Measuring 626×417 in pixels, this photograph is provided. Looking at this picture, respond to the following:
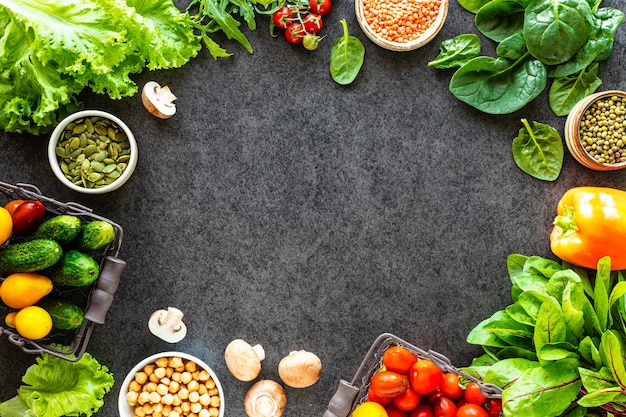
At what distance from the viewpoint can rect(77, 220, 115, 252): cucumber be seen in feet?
4.22

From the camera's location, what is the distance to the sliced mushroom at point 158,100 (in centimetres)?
142

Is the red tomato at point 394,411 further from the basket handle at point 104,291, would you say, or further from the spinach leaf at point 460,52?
the spinach leaf at point 460,52

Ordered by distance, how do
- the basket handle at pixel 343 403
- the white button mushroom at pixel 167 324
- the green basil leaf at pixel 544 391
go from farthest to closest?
1. the white button mushroom at pixel 167 324
2. the basket handle at pixel 343 403
3. the green basil leaf at pixel 544 391

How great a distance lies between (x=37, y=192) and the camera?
144 centimetres

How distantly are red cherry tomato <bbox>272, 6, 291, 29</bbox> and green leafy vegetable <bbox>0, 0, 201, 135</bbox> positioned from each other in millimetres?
208

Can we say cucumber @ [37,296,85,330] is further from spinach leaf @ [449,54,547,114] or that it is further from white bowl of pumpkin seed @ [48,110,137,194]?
spinach leaf @ [449,54,547,114]

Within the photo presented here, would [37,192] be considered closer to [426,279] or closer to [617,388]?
[426,279]

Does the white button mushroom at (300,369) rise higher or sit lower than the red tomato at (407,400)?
lower

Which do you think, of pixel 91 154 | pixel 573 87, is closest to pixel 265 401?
pixel 91 154

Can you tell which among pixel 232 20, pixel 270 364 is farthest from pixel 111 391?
pixel 232 20

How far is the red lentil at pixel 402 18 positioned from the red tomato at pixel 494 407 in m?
0.86

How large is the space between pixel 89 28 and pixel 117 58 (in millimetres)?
81

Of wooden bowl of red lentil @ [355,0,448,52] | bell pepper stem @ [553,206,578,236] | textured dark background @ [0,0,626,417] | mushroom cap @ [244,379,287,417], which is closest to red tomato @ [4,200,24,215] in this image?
textured dark background @ [0,0,626,417]

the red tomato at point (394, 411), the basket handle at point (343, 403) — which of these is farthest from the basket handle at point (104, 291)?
the red tomato at point (394, 411)
